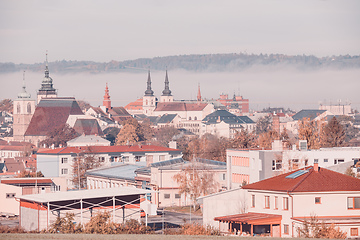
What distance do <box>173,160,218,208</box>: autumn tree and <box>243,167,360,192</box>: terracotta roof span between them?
78.3 ft

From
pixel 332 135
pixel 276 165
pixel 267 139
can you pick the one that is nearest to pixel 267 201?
pixel 276 165

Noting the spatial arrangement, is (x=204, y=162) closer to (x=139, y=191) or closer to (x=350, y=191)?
(x=139, y=191)

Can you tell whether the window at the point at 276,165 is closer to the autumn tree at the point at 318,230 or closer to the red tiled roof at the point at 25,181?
the red tiled roof at the point at 25,181

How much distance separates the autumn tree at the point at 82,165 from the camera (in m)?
96.6

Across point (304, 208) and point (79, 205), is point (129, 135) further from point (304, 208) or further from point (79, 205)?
point (304, 208)

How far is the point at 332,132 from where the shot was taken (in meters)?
116

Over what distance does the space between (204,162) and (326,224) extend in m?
38.8

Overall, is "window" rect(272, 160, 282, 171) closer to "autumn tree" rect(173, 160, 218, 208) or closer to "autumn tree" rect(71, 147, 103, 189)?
"autumn tree" rect(173, 160, 218, 208)

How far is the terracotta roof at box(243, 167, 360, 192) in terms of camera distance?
153ft

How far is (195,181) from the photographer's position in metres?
74.4

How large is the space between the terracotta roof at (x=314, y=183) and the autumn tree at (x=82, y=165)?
4378 centimetres

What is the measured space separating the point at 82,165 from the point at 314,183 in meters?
59.0

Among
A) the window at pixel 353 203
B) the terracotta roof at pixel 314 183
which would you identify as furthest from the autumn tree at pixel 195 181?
the window at pixel 353 203

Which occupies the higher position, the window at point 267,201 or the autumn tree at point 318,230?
the window at point 267,201
